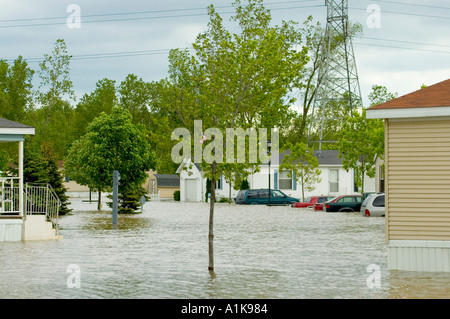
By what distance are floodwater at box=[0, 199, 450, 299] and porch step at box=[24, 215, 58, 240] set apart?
586 mm

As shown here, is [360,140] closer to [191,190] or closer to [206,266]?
[191,190]

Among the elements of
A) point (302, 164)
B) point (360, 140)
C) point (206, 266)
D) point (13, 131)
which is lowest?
point (206, 266)

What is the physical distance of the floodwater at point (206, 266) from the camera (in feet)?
42.2

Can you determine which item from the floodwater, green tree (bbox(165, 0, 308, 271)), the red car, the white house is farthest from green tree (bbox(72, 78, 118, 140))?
green tree (bbox(165, 0, 308, 271))

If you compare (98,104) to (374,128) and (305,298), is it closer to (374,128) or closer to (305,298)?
(374,128)

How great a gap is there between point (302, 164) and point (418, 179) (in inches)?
1770

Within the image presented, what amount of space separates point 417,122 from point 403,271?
10.3ft

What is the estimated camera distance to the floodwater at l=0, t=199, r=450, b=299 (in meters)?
12.9

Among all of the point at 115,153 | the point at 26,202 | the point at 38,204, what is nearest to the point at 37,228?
the point at 26,202

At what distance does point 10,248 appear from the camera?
20.6 m

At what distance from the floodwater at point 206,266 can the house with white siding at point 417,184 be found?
485 mm

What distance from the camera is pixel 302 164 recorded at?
6022cm
